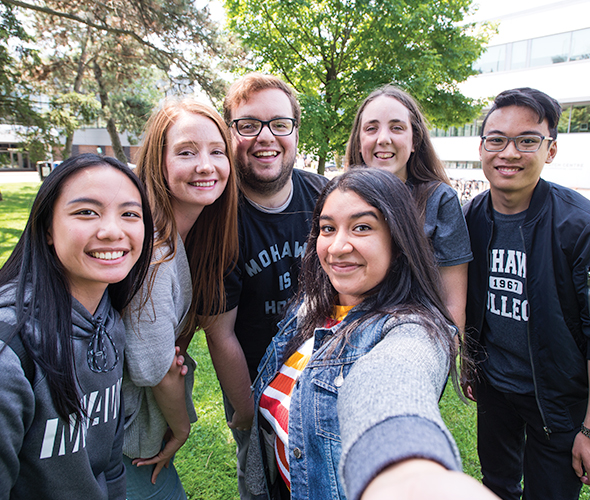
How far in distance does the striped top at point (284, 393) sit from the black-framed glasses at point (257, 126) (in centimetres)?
130

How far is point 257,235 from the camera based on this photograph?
95.3 inches

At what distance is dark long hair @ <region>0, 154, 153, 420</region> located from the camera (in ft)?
4.11

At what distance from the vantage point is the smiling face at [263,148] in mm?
2438

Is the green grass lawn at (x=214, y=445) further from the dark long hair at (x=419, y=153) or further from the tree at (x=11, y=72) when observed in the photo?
the tree at (x=11, y=72)

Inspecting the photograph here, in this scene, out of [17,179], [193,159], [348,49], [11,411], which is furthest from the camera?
[17,179]

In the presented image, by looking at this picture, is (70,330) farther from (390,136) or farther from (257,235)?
(390,136)

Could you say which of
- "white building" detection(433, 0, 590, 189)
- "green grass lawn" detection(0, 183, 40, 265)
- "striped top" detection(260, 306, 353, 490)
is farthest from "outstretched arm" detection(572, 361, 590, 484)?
"white building" detection(433, 0, 590, 189)

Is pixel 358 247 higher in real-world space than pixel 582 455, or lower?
higher

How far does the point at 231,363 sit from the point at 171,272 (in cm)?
87

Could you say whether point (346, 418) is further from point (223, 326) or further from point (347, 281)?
point (223, 326)

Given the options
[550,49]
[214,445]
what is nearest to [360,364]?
[214,445]

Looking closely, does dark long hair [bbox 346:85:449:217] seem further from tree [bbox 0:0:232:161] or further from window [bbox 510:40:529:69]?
Answer: window [bbox 510:40:529:69]

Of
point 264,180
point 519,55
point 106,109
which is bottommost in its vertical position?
point 264,180

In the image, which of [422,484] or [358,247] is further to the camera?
[358,247]
